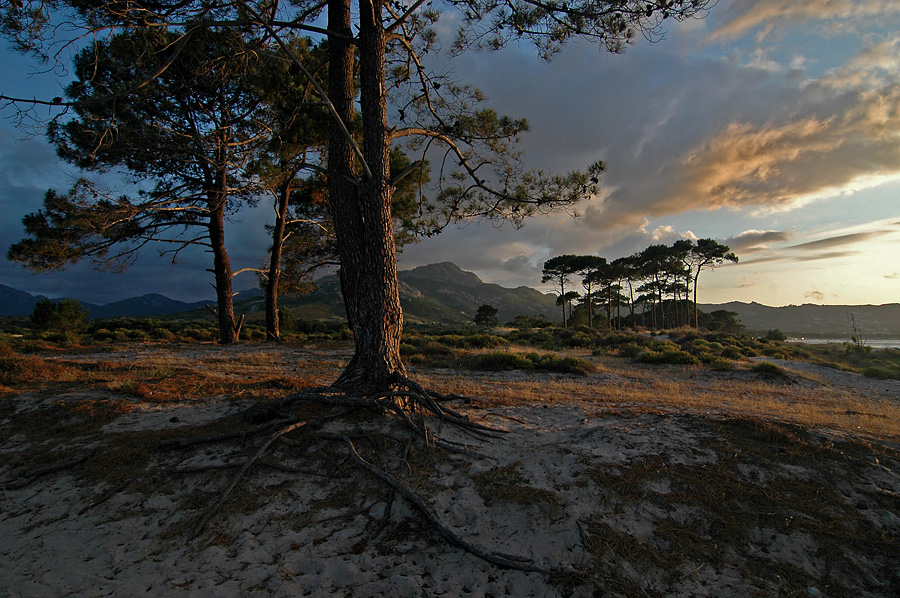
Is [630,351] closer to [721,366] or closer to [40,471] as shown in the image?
[721,366]

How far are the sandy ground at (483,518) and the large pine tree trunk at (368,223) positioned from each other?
0.90 meters

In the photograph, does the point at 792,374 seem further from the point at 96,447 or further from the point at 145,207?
the point at 145,207

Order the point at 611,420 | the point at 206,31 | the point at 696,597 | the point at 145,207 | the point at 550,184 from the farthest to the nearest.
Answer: the point at 145,207
the point at 550,184
the point at 206,31
the point at 611,420
the point at 696,597

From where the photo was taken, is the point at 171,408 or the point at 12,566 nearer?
the point at 12,566

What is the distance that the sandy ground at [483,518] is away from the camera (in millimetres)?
2578

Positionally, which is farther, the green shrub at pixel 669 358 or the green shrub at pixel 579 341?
the green shrub at pixel 579 341

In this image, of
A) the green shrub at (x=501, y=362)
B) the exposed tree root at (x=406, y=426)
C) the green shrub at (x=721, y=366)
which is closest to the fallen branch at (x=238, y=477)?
the exposed tree root at (x=406, y=426)

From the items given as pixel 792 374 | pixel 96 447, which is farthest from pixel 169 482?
pixel 792 374

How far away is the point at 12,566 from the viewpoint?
2.76 metres

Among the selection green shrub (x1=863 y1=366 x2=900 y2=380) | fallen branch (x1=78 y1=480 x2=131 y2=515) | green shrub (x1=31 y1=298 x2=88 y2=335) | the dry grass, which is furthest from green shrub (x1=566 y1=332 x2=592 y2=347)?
green shrub (x1=31 y1=298 x2=88 y2=335)

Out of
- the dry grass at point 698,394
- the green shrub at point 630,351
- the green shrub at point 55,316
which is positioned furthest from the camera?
the green shrub at point 55,316

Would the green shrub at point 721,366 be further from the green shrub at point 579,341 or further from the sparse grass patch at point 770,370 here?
the green shrub at point 579,341

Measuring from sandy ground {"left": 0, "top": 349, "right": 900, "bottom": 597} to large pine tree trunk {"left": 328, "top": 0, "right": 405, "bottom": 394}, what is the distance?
903 mm

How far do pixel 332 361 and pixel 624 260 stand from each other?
4251 cm
